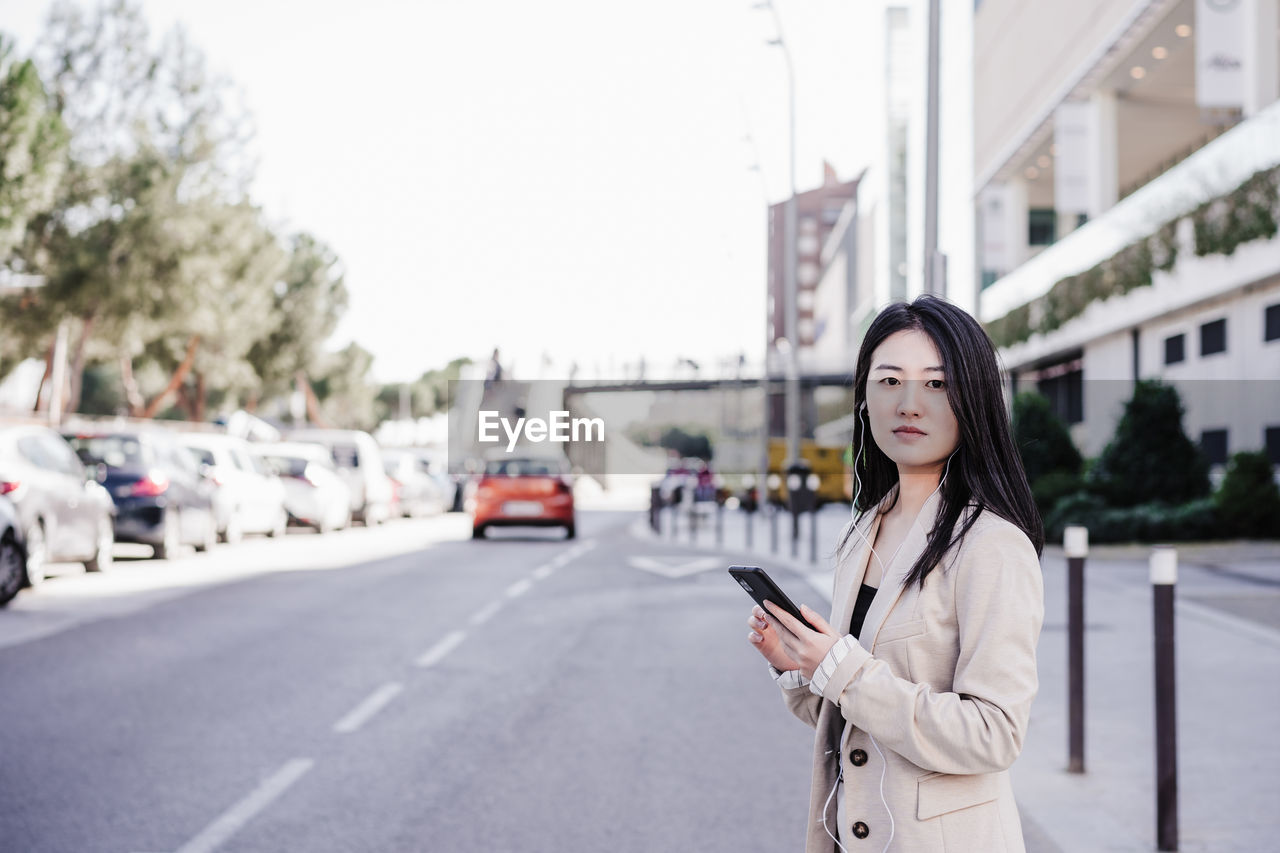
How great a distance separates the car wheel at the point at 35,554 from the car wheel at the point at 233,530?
8.72 metres

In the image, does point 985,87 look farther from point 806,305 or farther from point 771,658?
point 806,305

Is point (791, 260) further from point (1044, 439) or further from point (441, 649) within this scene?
point (441, 649)

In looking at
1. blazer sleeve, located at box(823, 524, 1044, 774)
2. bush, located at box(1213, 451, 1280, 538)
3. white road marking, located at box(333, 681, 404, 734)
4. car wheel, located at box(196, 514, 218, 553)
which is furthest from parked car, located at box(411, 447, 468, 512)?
blazer sleeve, located at box(823, 524, 1044, 774)

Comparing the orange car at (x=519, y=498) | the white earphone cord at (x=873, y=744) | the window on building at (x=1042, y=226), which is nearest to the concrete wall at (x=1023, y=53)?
the window on building at (x=1042, y=226)

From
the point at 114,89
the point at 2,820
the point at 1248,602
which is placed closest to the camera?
the point at 2,820

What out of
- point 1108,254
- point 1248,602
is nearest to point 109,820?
point 1248,602

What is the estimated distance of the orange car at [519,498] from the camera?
25.2m

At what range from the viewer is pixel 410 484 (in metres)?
37.3

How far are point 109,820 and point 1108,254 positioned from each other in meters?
31.2

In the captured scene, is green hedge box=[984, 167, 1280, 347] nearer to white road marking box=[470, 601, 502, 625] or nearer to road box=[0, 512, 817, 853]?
white road marking box=[470, 601, 502, 625]

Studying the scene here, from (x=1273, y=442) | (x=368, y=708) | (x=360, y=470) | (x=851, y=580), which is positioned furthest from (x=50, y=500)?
(x=1273, y=442)

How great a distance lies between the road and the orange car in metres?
9.98

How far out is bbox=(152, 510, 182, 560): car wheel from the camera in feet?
60.7

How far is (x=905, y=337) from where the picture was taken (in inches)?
96.5
